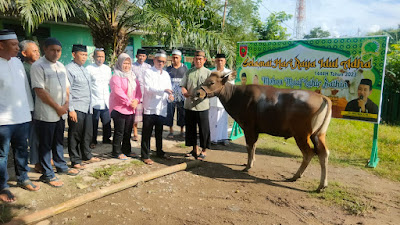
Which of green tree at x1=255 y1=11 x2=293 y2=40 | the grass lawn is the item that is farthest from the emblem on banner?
green tree at x1=255 y1=11 x2=293 y2=40

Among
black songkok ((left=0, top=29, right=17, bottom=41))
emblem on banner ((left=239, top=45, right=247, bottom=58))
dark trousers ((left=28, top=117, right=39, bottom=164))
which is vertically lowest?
dark trousers ((left=28, top=117, right=39, bottom=164))

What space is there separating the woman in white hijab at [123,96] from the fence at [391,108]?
9.46 m

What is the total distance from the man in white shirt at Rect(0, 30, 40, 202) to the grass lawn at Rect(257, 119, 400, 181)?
479 cm

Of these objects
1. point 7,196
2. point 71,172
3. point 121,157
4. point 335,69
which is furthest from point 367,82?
point 7,196

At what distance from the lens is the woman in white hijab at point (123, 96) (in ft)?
16.2

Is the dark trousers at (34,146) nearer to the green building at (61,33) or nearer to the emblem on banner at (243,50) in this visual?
the emblem on banner at (243,50)

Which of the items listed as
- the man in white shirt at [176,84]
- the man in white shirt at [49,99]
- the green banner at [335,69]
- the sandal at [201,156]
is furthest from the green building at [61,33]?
the green banner at [335,69]

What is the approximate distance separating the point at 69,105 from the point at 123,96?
936 millimetres

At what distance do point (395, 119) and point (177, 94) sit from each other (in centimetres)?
851

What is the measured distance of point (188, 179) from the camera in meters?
4.70

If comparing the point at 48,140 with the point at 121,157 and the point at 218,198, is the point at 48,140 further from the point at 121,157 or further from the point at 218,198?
the point at 218,198

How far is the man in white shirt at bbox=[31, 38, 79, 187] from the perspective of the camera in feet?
12.3

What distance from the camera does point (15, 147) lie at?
3.67 m

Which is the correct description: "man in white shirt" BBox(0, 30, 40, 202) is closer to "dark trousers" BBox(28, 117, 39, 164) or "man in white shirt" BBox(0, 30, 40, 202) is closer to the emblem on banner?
"dark trousers" BBox(28, 117, 39, 164)
